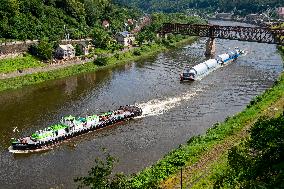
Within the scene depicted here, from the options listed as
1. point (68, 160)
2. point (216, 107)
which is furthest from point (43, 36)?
point (68, 160)

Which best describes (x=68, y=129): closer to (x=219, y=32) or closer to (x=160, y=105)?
(x=160, y=105)

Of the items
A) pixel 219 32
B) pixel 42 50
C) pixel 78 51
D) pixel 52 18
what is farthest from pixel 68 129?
pixel 219 32

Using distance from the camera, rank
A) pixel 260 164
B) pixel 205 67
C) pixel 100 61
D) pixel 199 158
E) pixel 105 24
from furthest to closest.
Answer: pixel 105 24 → pixel 100 61 → pixel 205 67 → pixel 199 158 → pixel 260 164

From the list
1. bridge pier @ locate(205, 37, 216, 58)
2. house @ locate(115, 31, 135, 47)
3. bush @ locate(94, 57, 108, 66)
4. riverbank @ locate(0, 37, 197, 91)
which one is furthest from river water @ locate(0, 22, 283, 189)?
house @ locate(115, 31, 135, 47)

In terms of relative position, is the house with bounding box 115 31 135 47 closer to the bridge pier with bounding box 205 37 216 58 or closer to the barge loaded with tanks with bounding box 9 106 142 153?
the bridge pier with bounding box 205 37 216 58

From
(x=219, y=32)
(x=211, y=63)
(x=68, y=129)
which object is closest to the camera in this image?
(x=68, y=129)

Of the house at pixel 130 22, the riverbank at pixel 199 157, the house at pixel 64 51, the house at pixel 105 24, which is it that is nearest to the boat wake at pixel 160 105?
the riverbank at pixel 199 157

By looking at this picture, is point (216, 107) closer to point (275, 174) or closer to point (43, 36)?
point (275, 174)

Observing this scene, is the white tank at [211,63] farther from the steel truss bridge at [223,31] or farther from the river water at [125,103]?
the steel truss bridge at [223,31]
